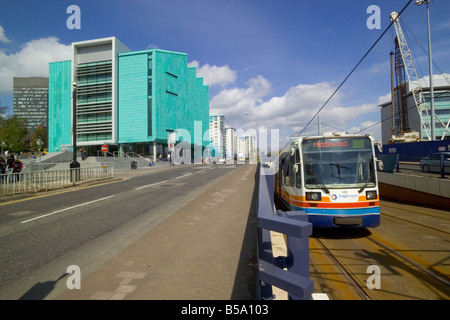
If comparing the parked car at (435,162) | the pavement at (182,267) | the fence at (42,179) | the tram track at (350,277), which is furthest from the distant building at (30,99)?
the tram track at (350,277)

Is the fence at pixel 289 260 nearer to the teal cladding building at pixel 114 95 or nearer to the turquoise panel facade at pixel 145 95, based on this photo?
the turquoise panel facade at pixel 145 95

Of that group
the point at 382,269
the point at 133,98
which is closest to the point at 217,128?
the point at 133,98

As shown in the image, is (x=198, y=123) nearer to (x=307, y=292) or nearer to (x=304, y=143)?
(x=304, y=143)

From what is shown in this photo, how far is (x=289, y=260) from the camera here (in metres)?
2.46

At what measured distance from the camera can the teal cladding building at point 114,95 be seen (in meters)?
54.8

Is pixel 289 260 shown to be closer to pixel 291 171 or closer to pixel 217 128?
pixel 291 171

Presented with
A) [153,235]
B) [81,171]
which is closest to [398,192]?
[153,235]

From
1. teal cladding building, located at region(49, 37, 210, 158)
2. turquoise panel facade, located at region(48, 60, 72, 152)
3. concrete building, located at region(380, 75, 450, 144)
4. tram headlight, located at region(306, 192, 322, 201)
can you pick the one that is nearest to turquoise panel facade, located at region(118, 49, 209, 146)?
teal cladding building, located at region(49, 37, 210, 158)

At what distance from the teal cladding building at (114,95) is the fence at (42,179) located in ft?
124

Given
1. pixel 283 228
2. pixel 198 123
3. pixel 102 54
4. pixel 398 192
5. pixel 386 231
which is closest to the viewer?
pixel 283 228

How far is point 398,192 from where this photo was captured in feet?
40.2

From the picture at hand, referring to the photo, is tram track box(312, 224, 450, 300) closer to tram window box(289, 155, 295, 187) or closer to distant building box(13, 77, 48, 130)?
tram window box(289, 155, 295, 187)

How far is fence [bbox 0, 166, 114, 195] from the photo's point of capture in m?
12.4

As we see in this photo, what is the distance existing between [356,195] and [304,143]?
5.84 feet
